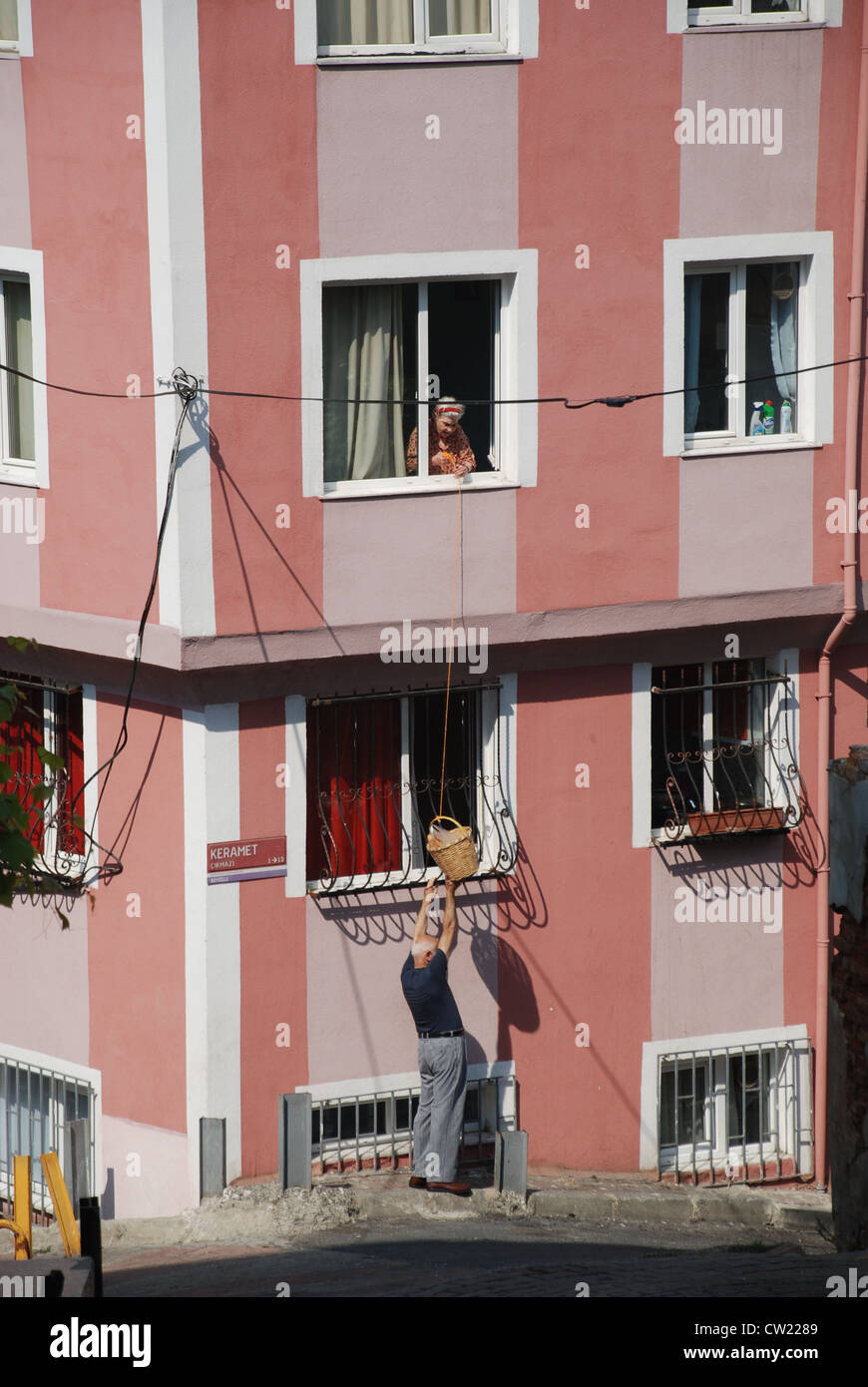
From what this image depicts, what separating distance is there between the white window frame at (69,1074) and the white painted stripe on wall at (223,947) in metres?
1.22

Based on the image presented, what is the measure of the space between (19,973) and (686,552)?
243 inches

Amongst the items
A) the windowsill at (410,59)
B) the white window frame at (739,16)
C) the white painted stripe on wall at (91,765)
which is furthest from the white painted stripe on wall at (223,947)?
the white window frame at (739,16)

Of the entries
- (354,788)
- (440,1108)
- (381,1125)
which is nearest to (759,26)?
(354,788)

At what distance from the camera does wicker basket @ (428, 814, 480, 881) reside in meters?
11.9

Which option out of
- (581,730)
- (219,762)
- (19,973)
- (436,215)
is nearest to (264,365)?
(436,215)

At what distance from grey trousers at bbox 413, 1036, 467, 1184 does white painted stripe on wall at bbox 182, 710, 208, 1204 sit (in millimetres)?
1565

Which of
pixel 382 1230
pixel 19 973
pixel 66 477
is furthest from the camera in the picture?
pixel 19 973

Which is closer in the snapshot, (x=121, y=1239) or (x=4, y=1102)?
(x=121, y=1239)

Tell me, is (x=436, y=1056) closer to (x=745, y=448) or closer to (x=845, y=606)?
(x=845, y=606)

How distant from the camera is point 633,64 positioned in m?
12.3

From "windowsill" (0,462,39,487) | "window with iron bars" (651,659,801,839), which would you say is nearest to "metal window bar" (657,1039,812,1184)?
"window with iron bars" (651,659,801,839)

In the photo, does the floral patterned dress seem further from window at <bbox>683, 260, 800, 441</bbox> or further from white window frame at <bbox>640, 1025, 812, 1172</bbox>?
white window frame at <bbox>640, 1025, 812, 1172</bbox>

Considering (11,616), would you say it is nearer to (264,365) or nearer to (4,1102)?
(264,365)

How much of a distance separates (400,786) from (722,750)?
8.65 feet
